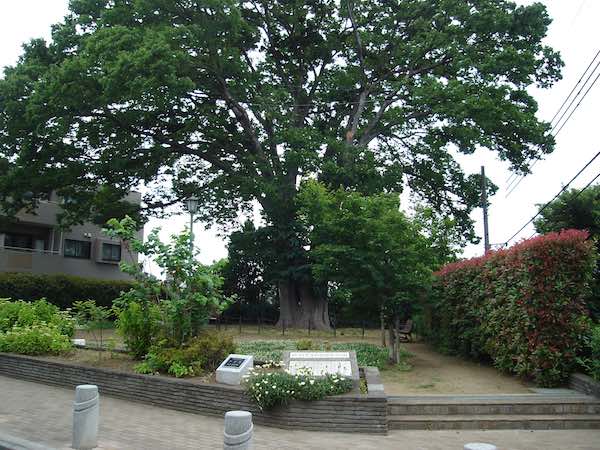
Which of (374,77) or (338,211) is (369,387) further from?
(374,77)

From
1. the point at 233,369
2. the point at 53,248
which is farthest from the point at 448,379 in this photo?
the point at 53,248

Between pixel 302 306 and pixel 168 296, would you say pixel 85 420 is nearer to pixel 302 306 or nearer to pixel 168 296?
pixel 168 296

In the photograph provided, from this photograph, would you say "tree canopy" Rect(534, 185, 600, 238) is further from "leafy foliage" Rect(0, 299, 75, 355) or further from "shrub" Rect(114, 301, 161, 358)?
"leafy foliage" Rect(0, 299, 75, 355)

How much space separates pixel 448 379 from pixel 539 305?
2.62m

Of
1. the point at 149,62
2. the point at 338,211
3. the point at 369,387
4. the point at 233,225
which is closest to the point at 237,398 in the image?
the point at 369,387

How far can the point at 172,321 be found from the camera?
11.3 meters

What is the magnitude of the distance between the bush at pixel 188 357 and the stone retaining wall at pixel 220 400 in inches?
13.7

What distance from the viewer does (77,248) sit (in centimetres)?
4038

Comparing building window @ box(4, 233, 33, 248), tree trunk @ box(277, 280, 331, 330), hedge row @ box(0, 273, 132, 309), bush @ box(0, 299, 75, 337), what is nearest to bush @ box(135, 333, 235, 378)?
bush @ box(0, 299, 75, 337)

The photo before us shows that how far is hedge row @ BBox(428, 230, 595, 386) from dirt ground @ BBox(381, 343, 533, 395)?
401 millimetres

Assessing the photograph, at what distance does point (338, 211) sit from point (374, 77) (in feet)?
48.2

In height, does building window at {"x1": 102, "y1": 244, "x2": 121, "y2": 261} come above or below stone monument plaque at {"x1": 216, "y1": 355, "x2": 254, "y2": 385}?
above

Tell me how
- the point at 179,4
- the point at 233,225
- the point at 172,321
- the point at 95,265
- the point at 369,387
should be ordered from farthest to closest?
1. the point at 95,265
2. the point at 233,225
3. the point at 179,4
4. the point at 172,321
5. the point at 369,387

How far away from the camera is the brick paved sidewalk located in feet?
25.4
